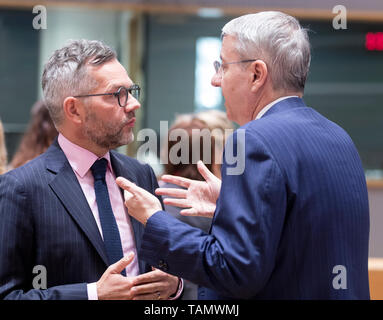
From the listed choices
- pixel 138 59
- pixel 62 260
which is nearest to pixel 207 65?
pixel 138 59

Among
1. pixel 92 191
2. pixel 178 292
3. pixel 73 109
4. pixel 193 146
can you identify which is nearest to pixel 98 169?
pixel 92 191

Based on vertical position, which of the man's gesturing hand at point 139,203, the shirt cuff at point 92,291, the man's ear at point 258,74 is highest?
the man's ear at point 258,74

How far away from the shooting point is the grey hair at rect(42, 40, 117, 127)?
185cm

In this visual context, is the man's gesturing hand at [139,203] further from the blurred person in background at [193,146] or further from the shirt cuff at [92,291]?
the blurred person in background at [193,146]

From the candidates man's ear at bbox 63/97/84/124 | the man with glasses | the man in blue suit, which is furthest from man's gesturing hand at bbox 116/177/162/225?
man's ear at bbox 63/97/84/124

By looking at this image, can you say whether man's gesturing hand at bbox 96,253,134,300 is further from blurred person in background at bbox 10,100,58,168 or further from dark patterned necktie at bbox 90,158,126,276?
blurred person in background at bbox 10,100,58,168

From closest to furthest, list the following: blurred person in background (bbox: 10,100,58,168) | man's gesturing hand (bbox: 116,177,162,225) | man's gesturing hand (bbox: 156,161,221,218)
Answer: man's gesturing hand (bbox: 116,177,162,225) < man's gesturing hand (bbox: 156,161,221,218) < blurred person in background (bbox: 10,100,58,168)

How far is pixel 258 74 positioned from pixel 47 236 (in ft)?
2.55

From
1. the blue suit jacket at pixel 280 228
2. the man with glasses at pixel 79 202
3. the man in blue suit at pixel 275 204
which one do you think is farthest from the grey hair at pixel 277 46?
the man with glasses at pixel 79 202

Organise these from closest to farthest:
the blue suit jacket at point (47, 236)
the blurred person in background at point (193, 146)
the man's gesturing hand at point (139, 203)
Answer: the man's gesturing hand at point (139, 203) → the blue suit jacket at point (47, 236) → the blurred person in background at point (193, 146)

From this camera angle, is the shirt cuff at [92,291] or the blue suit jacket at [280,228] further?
the shirt cuff at [92,291]

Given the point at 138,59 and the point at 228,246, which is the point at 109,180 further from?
the point at 138,59

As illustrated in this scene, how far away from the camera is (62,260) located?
1.67m

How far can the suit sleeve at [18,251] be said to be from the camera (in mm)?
1619
